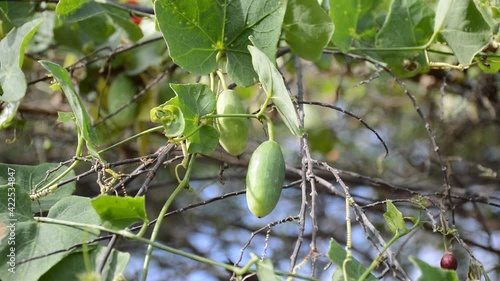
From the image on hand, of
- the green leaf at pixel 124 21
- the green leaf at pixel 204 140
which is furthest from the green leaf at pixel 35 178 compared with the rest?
the green leaf at pixel 124 21

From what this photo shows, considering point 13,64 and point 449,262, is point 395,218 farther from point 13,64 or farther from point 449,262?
point 13,64

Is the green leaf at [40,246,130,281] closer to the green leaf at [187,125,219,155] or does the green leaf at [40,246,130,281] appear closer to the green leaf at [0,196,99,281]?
the green leaf at [0,196,99,281]

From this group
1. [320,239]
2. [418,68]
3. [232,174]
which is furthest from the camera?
[320,239]

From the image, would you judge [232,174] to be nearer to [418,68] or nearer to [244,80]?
[418,68]

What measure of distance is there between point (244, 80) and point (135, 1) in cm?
49

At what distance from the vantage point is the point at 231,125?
70 cm

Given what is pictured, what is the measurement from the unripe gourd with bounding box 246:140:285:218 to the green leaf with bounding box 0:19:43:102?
30 cm

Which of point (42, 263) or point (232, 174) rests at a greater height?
point (42, 263)

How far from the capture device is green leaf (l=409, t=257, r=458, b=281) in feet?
1.75

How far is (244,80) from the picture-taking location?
0.75m

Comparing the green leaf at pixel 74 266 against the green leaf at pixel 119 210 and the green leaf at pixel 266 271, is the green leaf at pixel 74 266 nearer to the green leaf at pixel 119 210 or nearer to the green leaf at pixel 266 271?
A: the green leaf at pixel 119 210

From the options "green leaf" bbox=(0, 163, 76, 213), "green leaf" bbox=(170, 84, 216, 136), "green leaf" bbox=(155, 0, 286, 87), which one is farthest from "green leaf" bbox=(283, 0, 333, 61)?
"green leaf" bbox=(0, 163, 76, 213)

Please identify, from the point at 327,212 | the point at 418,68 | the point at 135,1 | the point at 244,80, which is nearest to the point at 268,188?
the point at 244,80

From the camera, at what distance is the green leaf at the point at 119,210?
1.88 feet
